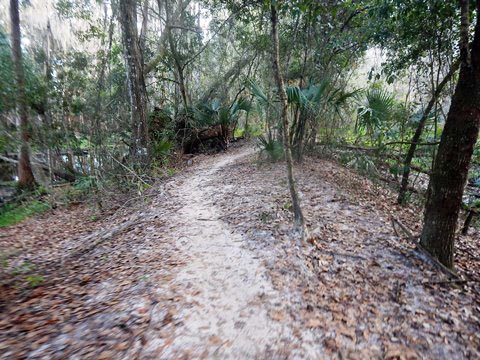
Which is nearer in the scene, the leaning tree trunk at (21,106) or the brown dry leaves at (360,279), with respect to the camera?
the brown dry leaves at (360,279)

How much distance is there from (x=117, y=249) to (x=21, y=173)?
810 cm

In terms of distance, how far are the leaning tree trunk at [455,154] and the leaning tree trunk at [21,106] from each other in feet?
27.2

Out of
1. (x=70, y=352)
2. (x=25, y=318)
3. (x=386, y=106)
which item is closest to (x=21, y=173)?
(x=25, y=318)

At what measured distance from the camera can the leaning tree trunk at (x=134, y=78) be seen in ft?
28.6

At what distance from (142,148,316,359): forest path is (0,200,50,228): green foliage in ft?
20.5

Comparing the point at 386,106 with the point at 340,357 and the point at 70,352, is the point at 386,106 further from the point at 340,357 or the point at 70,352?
the point at 70,352

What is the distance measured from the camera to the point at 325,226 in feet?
17.1

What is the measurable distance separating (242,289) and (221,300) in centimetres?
32

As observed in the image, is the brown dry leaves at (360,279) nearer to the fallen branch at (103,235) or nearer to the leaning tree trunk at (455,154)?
the leaning tree trunk at (455,154)

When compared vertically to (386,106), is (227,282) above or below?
below

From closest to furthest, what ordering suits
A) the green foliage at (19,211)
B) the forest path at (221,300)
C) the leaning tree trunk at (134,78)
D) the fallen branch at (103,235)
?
1. the forest path at (221,300)
2. the fallen branch at (103,235)
3. the leaning tree trunk at (134,78)
4. the green foliage at (19,211)

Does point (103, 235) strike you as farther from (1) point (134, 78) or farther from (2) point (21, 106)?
(1) point (134, 78)

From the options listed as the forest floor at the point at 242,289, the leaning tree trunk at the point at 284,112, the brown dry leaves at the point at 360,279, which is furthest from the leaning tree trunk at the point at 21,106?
the leaning tree trunk at the point at 284,112

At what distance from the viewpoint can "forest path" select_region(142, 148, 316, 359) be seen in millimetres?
2805
